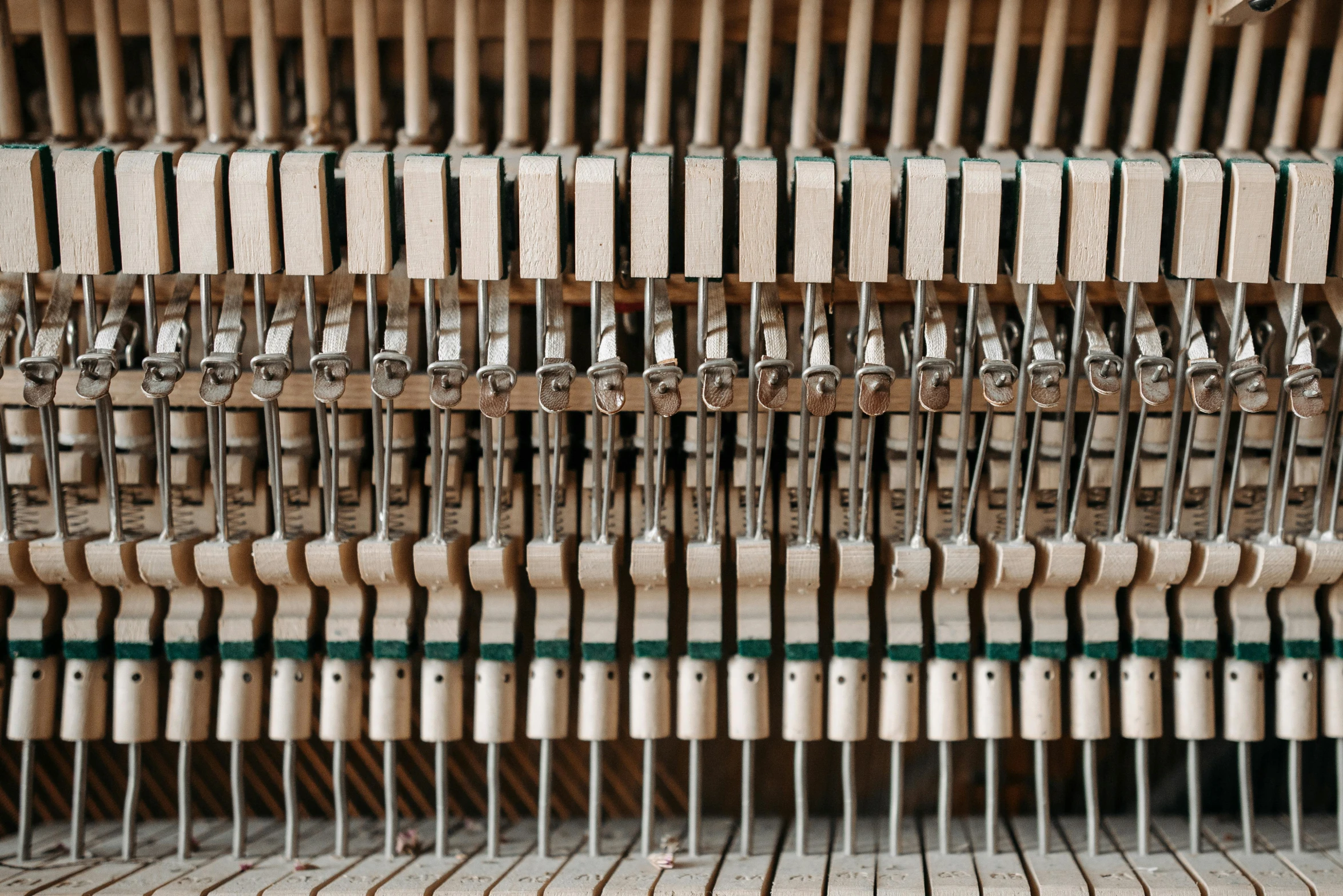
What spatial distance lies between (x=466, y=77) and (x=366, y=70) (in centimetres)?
17

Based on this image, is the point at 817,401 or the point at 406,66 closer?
the point at 817,401

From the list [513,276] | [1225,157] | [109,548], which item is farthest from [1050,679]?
[109,548]

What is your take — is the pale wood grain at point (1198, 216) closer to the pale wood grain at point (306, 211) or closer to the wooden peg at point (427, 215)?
the wooden peg at point (427, 215)

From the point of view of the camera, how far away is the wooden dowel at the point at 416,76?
168 centimetres

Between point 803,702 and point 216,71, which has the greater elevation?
point 216,71

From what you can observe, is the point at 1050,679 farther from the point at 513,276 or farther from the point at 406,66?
the point at 406,66

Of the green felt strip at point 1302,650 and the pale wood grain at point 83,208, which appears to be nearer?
the pale wood grain at point 83,208

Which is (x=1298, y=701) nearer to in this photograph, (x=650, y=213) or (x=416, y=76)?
(x=650, y=213)

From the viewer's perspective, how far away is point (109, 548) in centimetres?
164

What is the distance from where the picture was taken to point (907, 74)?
5.54 ft

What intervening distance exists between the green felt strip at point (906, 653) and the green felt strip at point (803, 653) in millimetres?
123

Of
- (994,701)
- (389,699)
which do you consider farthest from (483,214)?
(994,701)

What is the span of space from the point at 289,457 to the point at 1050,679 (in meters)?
1.32

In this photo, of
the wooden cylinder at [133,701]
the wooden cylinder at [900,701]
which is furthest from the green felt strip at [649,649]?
the wooden cylinder at [133,701]
